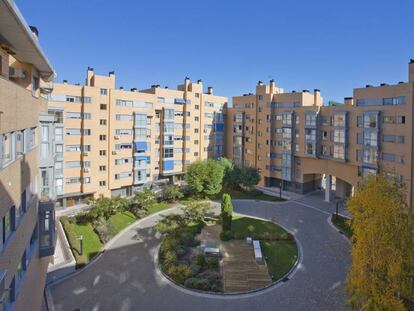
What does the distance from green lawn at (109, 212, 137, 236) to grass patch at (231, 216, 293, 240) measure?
37.5 ft

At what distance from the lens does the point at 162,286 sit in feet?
72.2

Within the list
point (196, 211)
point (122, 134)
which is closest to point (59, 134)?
point (122, 134)

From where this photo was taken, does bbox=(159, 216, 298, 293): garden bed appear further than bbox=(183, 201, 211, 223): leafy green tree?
No

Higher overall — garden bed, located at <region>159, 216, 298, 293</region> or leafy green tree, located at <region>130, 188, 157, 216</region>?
leafy green tree, located at <region>130, 188, 157, 216</region>

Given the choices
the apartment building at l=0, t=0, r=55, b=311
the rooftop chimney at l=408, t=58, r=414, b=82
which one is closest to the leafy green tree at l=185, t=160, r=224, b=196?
the rooftop chimney at l=408, t=58, r=414, b=82

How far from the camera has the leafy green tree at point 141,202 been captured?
36.4m

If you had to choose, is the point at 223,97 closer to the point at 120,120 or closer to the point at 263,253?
the point at 120,120

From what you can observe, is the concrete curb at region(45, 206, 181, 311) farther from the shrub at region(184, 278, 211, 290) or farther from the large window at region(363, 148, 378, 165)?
the large window at region(363, 148, 378, 165)

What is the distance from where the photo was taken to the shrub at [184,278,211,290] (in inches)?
848

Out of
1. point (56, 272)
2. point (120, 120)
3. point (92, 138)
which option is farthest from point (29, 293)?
point (120, 120)

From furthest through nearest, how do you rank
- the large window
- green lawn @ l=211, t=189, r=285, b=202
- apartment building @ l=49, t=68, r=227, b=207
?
green lawn @ l=211, t=189, r=285, b=202, apartment building @ l=49, t=68, r=227, b=207, the large window

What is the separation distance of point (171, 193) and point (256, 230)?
1325 centimetres

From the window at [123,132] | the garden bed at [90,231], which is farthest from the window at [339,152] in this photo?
the window at [123,132]

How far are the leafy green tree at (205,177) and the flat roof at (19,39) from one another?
98.3 ft
